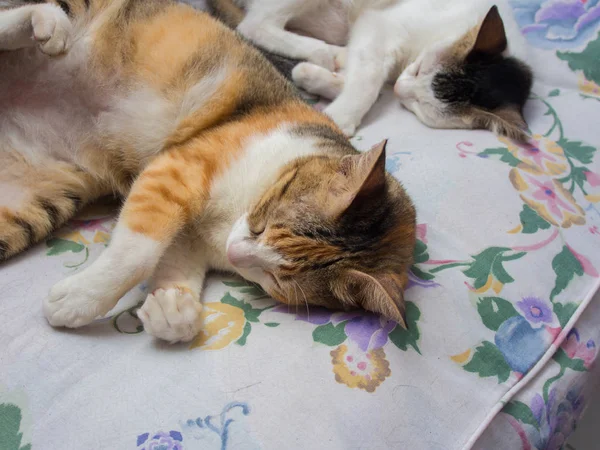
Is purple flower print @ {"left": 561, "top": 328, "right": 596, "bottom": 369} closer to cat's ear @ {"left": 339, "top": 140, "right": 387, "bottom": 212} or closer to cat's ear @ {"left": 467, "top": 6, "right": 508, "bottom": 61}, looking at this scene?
cat's ear @ {"left": 339, "top": 140, "right": 387, "bottom": 212}

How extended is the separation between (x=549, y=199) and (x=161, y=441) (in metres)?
1.05

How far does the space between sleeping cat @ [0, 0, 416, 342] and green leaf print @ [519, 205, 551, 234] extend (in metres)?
0.31

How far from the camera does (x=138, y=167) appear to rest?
49.4 inches

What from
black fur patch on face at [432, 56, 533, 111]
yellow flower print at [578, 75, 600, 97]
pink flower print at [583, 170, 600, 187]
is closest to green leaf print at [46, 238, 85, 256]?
black fur patch on face at [432, 56, 533, 111]

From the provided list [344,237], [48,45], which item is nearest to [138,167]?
[48,45]

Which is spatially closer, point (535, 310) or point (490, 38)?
point (535, 310)

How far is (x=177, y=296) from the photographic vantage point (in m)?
0.95

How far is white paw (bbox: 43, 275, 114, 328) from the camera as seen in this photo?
91cm

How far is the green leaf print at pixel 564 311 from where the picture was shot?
1.03 m

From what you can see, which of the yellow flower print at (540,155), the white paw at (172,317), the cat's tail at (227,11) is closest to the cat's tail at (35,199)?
the white paw at (172,317)

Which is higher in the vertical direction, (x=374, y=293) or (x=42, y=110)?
(x=42, y=110)

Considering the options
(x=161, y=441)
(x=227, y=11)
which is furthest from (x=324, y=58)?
(x=161, y=441)

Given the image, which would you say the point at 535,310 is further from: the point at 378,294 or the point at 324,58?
the point at 324,58

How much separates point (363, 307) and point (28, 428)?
0.58m
